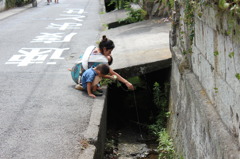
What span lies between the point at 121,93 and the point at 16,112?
167 inches

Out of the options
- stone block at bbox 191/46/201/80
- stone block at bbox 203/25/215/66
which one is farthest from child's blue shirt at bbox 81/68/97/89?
stone block at bbox 203/25/215/66

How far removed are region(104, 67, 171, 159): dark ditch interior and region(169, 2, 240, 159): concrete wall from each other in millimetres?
938

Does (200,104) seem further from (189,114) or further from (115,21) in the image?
(115,21)

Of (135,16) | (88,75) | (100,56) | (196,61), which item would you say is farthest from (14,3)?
(196,61)

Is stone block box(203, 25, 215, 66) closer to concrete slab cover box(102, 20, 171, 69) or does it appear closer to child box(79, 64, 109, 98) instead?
child box(79, 64, 109, 98)

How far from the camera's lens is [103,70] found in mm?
7742

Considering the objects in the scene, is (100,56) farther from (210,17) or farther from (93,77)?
(210,17)

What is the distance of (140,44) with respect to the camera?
38.7 ft

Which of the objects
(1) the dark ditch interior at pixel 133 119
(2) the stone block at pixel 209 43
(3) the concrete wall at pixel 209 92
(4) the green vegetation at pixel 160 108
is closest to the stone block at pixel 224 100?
(3) the concrete wall at pixel 209 92

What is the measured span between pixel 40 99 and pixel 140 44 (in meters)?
4.64

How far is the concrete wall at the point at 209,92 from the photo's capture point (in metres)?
3.93

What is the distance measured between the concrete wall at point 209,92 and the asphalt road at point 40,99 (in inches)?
61.4

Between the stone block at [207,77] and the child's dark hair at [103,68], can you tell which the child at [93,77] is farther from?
the stone block at [207,77]

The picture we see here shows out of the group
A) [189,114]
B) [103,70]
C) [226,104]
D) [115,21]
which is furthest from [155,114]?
[115,21]
